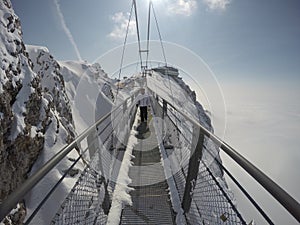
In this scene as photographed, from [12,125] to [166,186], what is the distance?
12.2 ft

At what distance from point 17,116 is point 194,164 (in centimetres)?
438

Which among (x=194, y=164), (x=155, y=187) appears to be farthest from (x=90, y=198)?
(x=194, y=164)

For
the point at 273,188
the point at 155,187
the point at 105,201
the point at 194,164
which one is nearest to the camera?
the point at 273,188

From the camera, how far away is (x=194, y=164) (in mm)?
2078

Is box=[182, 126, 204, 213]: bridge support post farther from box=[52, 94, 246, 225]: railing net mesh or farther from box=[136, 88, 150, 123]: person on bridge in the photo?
box=[136, 88, 150, 123]: person on bridge

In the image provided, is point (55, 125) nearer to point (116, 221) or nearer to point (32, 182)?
point (116, 221)

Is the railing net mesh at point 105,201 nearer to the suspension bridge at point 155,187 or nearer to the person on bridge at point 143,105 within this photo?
the suspension bridge at point 155,187

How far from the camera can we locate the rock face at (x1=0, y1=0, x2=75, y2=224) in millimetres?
3930

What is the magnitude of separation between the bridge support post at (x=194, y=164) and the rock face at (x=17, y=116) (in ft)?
9.79

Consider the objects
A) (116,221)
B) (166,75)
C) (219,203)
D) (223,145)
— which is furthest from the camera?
(166,75)

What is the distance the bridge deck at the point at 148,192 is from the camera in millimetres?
2293

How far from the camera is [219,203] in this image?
78.2 inches

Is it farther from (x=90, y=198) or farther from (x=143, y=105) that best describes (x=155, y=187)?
(x=143, y=105)

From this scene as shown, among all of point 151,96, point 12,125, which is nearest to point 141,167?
point 12,125
